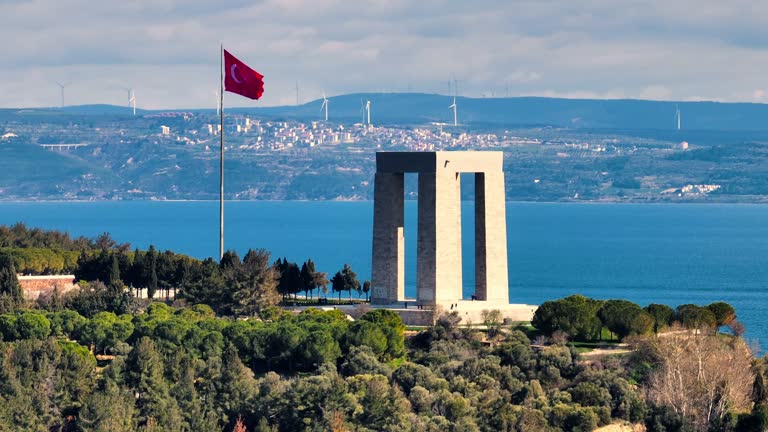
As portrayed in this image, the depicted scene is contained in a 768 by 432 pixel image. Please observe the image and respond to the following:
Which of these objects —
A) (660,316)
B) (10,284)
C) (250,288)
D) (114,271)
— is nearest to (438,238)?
(250,288)

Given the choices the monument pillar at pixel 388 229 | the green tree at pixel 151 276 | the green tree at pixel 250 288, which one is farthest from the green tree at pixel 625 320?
the green tree at pixel 151 276

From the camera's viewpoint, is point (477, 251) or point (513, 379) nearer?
point (513, 379)

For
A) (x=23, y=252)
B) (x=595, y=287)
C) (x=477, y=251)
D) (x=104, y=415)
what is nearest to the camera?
(x=104, y=415)

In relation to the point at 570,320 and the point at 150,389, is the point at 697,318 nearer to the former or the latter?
the point at 570,320

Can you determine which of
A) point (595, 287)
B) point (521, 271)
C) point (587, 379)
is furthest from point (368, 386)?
point (521, 271)

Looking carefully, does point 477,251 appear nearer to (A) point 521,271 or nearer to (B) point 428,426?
(B) point 428,426

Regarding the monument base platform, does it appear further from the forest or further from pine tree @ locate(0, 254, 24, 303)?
pine tree @ locate(0, 254, 24, 303)
